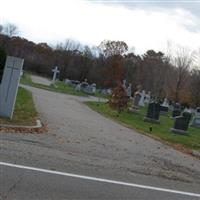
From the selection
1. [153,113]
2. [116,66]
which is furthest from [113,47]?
[153,113]

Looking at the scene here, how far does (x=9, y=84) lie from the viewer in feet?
51.4

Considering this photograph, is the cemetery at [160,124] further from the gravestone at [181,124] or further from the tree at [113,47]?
the tree at [113,47]

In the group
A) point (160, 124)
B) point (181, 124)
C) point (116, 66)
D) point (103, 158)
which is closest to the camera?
point (103, 158)

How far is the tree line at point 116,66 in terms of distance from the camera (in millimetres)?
70438

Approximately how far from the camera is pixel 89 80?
9775cm

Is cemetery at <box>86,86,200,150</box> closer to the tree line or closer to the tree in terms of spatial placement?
the tree line

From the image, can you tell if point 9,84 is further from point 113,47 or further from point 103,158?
point 113,47

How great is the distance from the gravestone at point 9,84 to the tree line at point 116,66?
145 ft

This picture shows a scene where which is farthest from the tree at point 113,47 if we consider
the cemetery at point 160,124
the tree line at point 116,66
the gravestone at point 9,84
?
the gravestone at point 9,84

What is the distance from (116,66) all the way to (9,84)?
5731 cm

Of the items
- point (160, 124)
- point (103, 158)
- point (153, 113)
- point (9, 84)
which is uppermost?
point (9, 84)

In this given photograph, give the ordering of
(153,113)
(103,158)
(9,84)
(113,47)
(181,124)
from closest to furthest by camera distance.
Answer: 1. (103,158)
2. (9,84)
3. (181,124)
4. (153,113)
5. (113,47)

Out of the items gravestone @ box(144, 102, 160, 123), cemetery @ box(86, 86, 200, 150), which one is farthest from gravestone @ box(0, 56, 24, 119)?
gravestone @ box(144, 102, 160, 123)

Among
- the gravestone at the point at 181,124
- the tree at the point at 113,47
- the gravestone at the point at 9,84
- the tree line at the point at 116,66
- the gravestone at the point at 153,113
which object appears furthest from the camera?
the tree at the point at 113,47
